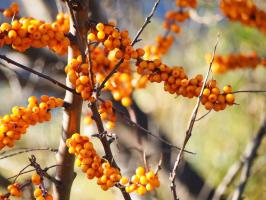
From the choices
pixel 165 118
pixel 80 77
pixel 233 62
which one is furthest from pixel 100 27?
pixel 165 118

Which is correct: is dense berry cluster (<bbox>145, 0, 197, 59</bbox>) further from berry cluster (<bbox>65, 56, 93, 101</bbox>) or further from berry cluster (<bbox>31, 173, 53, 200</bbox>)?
berry cluster (<bbox>31, 173, 53, 200</bbox>)

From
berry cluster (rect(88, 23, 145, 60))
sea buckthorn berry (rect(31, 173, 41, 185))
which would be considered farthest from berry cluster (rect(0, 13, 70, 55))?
sea buckthorn berry (rect(31, 173, 41, 185))

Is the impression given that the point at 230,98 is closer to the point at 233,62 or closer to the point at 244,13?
the point at 244,13

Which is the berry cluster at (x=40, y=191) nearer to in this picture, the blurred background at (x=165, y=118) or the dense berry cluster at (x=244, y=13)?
the blurred background at (x=165, y=118)

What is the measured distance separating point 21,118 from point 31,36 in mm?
345

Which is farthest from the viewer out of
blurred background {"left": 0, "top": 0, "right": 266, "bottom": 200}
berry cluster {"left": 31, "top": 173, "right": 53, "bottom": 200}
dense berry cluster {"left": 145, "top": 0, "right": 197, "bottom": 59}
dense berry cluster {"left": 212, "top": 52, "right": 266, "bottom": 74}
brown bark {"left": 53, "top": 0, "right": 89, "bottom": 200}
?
dense berry cluster {"left": 212, "top": 52, "right": 266, "bottom": 74}

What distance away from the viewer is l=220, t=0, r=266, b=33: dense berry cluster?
351cm

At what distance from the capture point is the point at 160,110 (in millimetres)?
5648

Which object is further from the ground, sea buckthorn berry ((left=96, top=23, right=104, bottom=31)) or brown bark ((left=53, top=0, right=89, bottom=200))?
sea buckthorn berry ((left=96, top=23, right=104, bottom=31))

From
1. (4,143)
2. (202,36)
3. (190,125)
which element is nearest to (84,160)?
(4,143)

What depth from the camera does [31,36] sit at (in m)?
1.84

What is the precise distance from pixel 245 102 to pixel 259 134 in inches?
136

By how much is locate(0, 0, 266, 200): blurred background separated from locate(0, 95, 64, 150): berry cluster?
0.22 m

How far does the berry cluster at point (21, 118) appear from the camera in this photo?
1795 mm
